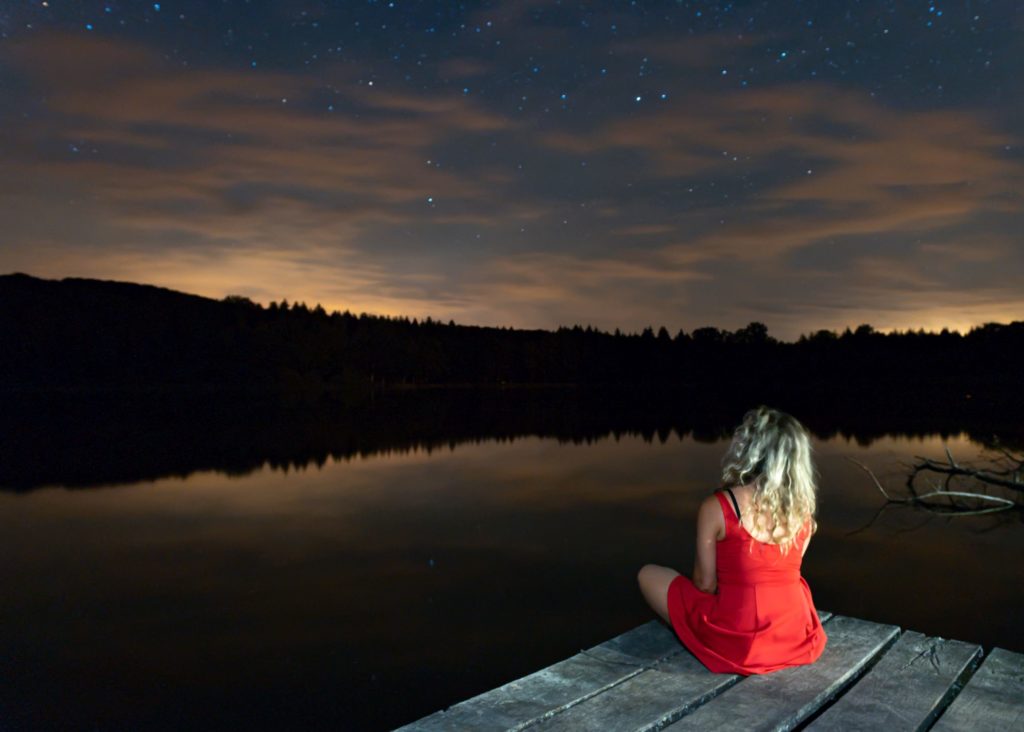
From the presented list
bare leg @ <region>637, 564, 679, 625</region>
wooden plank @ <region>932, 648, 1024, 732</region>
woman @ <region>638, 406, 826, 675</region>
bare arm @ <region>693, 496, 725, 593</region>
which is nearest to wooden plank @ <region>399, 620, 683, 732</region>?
bare leg @ <region>637, 564, 679, 625</region>

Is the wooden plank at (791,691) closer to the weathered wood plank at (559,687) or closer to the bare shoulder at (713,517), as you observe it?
the weathered wood plank at (559,687)

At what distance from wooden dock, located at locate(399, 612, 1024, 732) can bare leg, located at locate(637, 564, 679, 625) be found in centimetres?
19

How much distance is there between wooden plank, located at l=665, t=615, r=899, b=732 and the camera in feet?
10.8

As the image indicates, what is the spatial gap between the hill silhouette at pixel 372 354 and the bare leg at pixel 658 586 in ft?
297

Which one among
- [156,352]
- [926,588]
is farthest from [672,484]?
[156,352]

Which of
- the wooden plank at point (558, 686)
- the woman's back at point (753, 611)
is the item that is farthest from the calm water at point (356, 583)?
the woman's back at point (753, 611)

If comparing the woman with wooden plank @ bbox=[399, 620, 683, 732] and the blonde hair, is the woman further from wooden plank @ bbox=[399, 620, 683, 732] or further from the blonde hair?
wooden plank @ bbox=[399, 620, 683, 732]

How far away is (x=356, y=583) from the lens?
802 centimetres

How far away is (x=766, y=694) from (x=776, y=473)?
1.02m

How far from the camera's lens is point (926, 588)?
805 centimetres

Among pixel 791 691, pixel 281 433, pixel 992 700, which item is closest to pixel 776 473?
pixel 791 691

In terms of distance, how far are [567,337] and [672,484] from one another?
12823cm

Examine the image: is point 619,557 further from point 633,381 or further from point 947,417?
point 633,381

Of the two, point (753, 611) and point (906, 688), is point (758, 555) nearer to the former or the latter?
point (753, 611)
